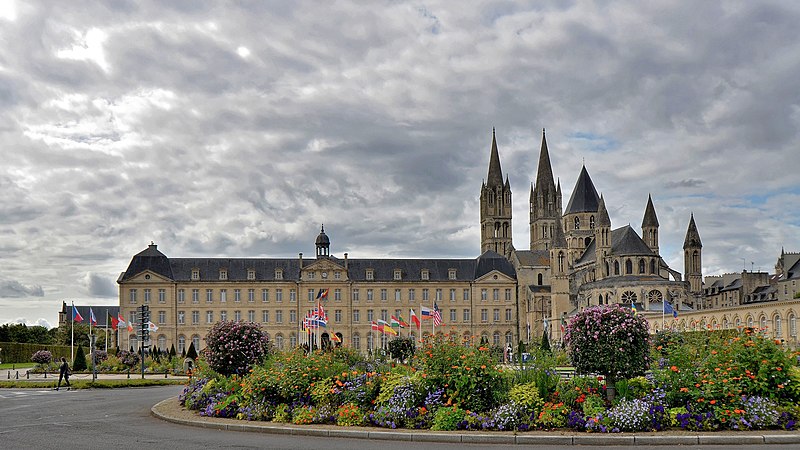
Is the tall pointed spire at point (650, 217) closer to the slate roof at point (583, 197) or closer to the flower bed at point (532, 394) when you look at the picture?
the slate roof at point (583, 197)

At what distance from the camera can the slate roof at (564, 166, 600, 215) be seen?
423 feet

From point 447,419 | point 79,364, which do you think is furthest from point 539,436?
point 79,364

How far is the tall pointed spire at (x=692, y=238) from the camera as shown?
350 ft

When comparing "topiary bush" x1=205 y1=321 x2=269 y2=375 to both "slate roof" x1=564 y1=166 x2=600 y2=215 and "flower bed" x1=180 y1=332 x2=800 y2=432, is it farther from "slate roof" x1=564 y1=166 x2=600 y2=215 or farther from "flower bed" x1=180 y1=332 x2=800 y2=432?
"slate roof" x1=564 y1=166 x2=600 y2=215

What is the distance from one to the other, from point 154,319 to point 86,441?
82037mm

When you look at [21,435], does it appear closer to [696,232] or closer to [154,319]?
[154,319]

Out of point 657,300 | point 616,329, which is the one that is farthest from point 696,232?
point 616,329

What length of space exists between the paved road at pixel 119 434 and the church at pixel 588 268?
218 ft

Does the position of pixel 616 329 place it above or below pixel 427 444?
above

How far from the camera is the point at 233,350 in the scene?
2275cm

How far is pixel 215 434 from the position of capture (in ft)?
57.7

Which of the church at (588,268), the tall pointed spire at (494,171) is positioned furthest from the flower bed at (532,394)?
the tall pointed spire at (494,171)

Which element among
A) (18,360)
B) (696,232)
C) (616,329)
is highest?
(696,232)

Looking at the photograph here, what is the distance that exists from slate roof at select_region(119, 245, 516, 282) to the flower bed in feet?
263
